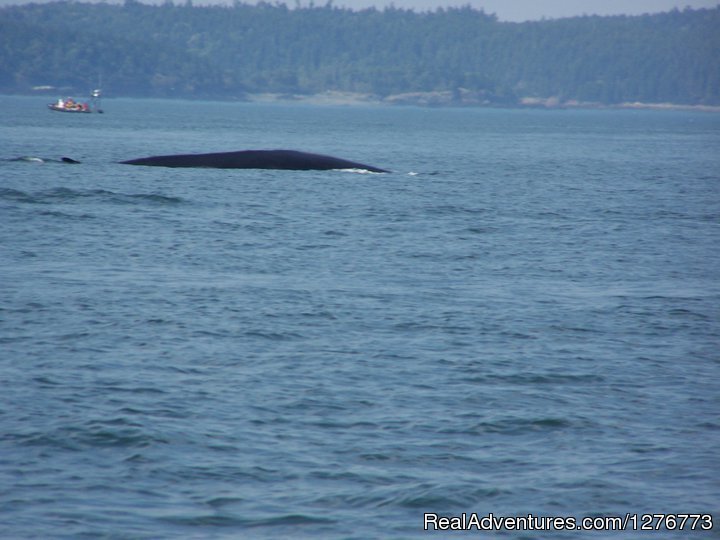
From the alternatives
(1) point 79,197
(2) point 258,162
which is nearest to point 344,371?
(1) point 79,197

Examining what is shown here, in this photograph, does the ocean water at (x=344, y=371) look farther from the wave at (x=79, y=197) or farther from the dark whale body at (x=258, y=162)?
the dark whale body at (x=258, y=162)

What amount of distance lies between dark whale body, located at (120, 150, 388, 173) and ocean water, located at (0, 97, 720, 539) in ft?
62.6

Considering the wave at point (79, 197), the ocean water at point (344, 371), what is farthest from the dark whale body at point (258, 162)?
the ocean water at point (344, 371)

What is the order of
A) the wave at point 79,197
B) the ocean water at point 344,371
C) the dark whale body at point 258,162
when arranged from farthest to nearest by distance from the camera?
the dark whale body at point 258,162
the wave at point 79,197
the ocean water at point 344,371

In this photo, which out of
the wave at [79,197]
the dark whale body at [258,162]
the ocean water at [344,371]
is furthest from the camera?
the dark whale body at [258,162]

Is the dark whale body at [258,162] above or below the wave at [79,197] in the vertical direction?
above

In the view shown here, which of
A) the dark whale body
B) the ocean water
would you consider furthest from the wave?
the dark whale body

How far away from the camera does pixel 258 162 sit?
6338 cm

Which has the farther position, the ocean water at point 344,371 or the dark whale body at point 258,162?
the dark whale body at point 258,162

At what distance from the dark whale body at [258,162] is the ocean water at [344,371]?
19083mm

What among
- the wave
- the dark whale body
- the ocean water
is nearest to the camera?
the ocean water

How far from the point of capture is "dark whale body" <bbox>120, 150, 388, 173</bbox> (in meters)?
62.4

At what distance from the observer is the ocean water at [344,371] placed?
43.9ft

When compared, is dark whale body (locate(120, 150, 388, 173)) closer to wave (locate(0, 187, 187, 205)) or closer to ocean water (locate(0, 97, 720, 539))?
wave (locate(0, 187, 187, 205))
